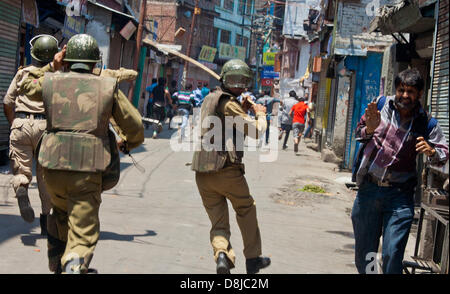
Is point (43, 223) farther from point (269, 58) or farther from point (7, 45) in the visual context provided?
point (269, 58)

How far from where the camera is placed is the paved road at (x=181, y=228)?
580 centimetres

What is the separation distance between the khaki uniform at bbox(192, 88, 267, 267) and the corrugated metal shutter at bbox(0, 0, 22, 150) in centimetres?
718

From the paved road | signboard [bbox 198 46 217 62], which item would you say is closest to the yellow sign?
signboard [bbox 198 46 217 62]

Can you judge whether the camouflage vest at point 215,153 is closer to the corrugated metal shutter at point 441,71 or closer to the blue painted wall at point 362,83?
the corrugated metal shutter at point 441,71

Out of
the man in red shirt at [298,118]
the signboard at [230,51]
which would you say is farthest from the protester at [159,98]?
the signboard at [230,51]

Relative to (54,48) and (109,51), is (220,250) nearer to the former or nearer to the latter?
(54,48)

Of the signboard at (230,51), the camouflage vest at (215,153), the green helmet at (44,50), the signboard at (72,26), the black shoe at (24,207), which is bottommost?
the black shoe at (24,207)

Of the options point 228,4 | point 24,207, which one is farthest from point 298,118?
point 228,4

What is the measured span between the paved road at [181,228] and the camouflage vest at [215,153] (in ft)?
1.82

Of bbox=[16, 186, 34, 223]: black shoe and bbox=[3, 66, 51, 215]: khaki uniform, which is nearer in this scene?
bbox=[16, 186, 34, 223]: black shoe

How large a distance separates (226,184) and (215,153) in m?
0.27

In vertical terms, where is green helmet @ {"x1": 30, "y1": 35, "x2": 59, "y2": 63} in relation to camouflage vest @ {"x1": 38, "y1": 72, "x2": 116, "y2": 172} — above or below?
above

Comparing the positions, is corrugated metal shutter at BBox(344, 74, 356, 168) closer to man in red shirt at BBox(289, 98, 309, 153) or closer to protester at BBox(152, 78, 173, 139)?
man in red shirt at BBox(289, 98, 309, 153)

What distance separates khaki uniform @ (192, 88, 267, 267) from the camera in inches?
204
